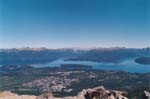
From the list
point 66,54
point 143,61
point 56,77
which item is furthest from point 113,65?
point 56,77

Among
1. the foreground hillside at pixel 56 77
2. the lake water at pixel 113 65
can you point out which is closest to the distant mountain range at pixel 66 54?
the lake water at pixel 113 65

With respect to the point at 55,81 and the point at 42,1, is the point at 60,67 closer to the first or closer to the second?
the point at 55,81

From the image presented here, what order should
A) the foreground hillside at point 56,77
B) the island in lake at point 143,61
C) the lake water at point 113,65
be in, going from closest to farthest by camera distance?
1. the foreground hillside at point 56,77
2. the island in lake at point 143,61
3. the lake water at point 113,65

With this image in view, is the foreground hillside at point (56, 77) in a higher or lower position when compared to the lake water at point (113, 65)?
lower

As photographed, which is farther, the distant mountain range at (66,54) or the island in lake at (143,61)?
the distant mountain range at (66,54)

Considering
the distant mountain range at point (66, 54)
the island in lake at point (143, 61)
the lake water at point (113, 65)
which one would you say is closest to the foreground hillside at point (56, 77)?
the lake water at point (113, 65)

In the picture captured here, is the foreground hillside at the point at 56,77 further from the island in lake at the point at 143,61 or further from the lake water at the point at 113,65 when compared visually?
the island in lake at the point at 143,61

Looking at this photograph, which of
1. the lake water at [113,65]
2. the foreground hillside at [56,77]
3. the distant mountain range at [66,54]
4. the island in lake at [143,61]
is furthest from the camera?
the distant mountain range at [66,54]

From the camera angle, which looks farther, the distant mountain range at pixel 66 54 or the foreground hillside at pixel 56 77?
the distant mountain range at pixel 66 54

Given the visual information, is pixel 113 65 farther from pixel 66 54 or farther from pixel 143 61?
pixel 66 54

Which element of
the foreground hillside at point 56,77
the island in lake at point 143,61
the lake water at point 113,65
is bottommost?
the foreground hillside at point 56,77

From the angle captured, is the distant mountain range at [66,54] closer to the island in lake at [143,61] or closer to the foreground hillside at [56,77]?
the island in lake at [143,61]
